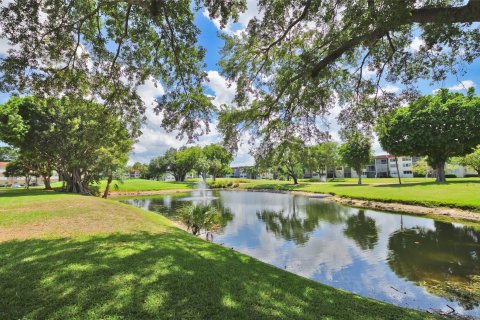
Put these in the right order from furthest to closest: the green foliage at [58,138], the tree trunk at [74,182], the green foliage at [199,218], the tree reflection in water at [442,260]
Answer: the tree trunk at [74,182]
the green foliage at [58,138]
the green foliage at [199,218]
the tree reflection in water at [442,260]

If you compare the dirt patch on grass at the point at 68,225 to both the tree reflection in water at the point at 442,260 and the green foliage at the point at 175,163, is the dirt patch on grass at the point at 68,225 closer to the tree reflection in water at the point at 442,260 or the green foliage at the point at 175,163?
the tree reflection in water at the point at 442,260

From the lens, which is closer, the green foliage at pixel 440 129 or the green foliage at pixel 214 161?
the green foliage at pixel 440 129

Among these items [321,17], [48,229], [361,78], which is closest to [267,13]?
[321,17]

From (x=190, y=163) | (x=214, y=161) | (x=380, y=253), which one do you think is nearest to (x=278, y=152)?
(x=380, y=253)

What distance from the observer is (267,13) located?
9.40 meters

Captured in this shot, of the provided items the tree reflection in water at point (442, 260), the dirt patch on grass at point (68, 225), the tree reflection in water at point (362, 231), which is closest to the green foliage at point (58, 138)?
the dirt patch on grass at point (68, 225)

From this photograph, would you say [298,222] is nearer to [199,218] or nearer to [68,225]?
[199,218]

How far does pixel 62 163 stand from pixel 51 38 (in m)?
24.1

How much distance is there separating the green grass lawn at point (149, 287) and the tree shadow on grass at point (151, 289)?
17 mm

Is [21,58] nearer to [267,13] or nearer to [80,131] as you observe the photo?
[267,13]

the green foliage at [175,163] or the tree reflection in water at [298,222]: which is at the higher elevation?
the green foliage at [175,163]

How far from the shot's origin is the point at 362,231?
17.3m

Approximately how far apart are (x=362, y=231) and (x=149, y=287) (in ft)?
51.3

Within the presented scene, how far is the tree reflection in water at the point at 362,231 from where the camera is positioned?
1474 cm
